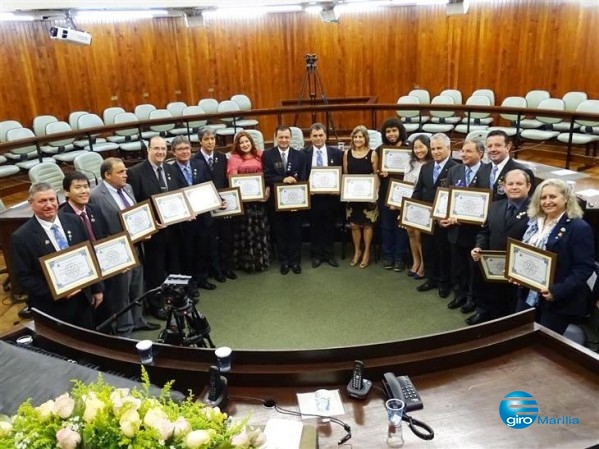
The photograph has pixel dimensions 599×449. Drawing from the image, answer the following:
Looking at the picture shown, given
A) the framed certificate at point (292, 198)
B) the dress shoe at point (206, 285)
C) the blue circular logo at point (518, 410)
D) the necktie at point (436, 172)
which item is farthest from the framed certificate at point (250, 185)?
the blue circular logo at point (518, 410)

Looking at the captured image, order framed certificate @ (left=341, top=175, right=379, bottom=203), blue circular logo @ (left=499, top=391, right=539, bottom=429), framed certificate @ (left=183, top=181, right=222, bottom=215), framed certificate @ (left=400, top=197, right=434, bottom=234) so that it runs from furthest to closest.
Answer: framed certificate @ (left=341, top=175, right=379, bottom=203), framed certificate @ (left=183, top=181, right=222, bottom=215), framed certificate @ (left=400, top=197, right=434, bottom=234), blue circular logo @ (left=499, top=391, right=539, bottom=429)

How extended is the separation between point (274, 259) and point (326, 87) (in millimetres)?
6341

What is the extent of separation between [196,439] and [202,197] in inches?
138

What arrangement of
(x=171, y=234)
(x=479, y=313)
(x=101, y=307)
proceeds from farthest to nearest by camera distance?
(x=171, y=234)
(x=479, y=313)
(x=101, y=307)

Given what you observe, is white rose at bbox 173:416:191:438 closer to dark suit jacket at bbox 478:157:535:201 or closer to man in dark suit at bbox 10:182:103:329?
man in dark suit at bbox 10:182:103:329

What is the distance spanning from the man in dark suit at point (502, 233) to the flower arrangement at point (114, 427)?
8.58 feet

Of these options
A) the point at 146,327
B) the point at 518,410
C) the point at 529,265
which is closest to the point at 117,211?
the point at 146,327

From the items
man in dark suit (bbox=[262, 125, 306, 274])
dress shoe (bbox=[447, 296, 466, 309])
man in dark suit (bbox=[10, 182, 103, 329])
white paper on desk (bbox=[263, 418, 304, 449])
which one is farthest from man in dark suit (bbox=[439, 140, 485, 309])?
man in dark suit (bbox=[10, 182, 103, 329])

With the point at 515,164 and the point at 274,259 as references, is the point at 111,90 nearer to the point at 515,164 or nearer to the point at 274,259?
the point at 274,259

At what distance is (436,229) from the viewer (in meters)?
4.69

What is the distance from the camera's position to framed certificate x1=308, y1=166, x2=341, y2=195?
515 centimetres

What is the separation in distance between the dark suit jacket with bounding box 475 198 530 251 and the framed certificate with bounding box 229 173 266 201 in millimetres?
2173

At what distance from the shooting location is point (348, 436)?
2027 mm

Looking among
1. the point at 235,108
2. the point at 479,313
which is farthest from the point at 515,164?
the point at 235,108
